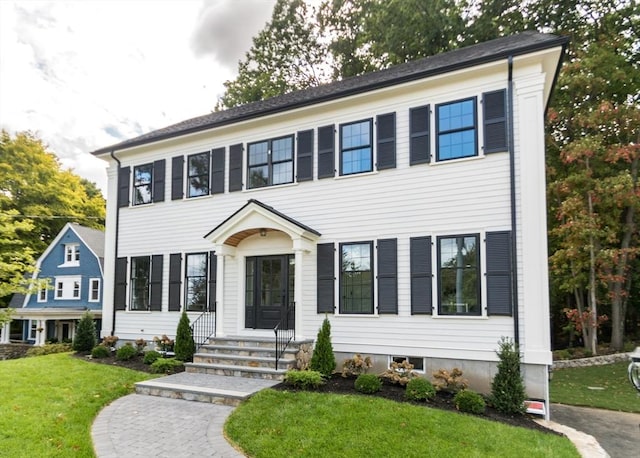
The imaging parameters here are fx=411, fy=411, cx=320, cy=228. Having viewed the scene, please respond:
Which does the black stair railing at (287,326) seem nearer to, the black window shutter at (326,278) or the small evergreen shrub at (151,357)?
the black window shutter at (326,278)

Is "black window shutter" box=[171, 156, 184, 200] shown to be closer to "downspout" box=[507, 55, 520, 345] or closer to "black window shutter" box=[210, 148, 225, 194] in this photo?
"black window shutter" box=[210, 148, 225, 194]

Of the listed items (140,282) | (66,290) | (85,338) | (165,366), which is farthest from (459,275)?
(66,290)

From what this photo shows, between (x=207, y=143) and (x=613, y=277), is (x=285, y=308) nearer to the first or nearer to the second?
(x=207, y=143)

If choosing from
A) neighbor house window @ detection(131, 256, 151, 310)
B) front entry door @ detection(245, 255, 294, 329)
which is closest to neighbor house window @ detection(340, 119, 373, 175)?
front entry door @ detection(245, 255, 294, 329)

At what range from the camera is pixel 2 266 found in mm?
6844

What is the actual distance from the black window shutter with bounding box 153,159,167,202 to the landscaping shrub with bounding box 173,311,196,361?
3869 mm

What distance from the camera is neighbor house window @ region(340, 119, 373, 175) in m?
9.45

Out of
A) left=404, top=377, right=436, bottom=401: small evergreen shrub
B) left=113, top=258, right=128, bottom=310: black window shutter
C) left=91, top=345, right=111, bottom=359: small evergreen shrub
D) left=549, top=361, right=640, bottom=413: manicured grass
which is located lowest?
left=549, top=361, right=640, bottom=413: manicured grass

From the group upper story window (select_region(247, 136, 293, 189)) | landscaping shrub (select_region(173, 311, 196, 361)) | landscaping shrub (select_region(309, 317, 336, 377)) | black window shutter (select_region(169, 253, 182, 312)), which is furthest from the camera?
black window shutter (select_region(169, 253, 182, 312))

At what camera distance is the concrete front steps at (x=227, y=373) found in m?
7.45

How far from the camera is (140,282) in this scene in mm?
12195

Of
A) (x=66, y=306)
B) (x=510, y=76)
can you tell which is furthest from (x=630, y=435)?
(x=66, y=306)

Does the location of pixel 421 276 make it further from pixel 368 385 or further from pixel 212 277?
pixel 212 277

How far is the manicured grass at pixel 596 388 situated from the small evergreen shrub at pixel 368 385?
4.48 metres
